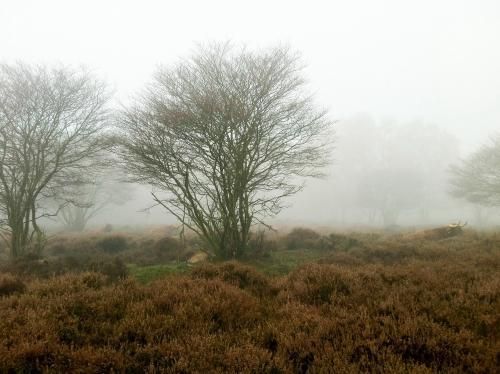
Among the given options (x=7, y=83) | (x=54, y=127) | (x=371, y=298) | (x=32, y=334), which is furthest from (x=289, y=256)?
(x=7, y=83)

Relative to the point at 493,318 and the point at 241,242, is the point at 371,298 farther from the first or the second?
the point at 241,242

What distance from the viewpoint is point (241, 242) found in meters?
10.6

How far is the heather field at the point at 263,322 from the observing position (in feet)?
11.1

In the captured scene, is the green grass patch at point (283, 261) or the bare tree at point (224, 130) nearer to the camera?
the green grass patch at point (283, 261)

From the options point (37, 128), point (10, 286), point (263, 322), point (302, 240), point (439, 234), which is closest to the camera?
point (263, 322)

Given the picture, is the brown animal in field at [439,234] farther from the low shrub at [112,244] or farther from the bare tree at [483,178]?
the low shrub at [112,244]

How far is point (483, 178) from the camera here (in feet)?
75.5

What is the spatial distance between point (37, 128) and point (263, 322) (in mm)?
12630

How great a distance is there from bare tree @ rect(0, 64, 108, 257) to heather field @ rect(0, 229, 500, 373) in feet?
23.6

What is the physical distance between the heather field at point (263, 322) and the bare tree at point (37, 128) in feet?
23.6

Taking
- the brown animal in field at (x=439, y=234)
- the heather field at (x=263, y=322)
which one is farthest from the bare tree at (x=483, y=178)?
the heather field at (x=263, y=322)

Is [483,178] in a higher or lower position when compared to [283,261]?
higher

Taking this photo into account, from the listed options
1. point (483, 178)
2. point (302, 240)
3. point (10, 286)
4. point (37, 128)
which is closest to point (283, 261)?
point (302, 240)

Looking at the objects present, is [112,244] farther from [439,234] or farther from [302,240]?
[439,234]
